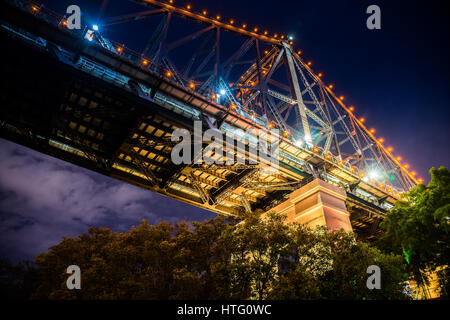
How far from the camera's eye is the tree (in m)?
16.1

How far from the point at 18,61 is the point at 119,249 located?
11.6 meters

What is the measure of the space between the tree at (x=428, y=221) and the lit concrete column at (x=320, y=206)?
3535 mm

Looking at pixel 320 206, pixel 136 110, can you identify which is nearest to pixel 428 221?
pixel 320 206

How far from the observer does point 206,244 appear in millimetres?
13664

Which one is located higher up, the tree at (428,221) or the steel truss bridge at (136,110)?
the steel truss bridge at (136,110)

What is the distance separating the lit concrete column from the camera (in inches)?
776

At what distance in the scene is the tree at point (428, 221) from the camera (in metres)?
16.1

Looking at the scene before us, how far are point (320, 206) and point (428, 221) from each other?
21.5 feet

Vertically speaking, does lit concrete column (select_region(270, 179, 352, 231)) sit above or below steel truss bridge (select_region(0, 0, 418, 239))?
below

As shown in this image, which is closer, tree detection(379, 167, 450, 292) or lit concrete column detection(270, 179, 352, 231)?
tree detection(379, 167, 450, 292)

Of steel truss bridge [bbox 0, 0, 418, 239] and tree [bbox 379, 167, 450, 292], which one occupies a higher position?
steel truss bridge [bbox 0, 0, 418, 239]

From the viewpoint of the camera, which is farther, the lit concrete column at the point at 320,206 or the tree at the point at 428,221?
the lit concrete column at the point at 320,206

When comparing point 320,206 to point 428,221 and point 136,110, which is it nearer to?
point 428,221

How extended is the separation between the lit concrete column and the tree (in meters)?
3.54
